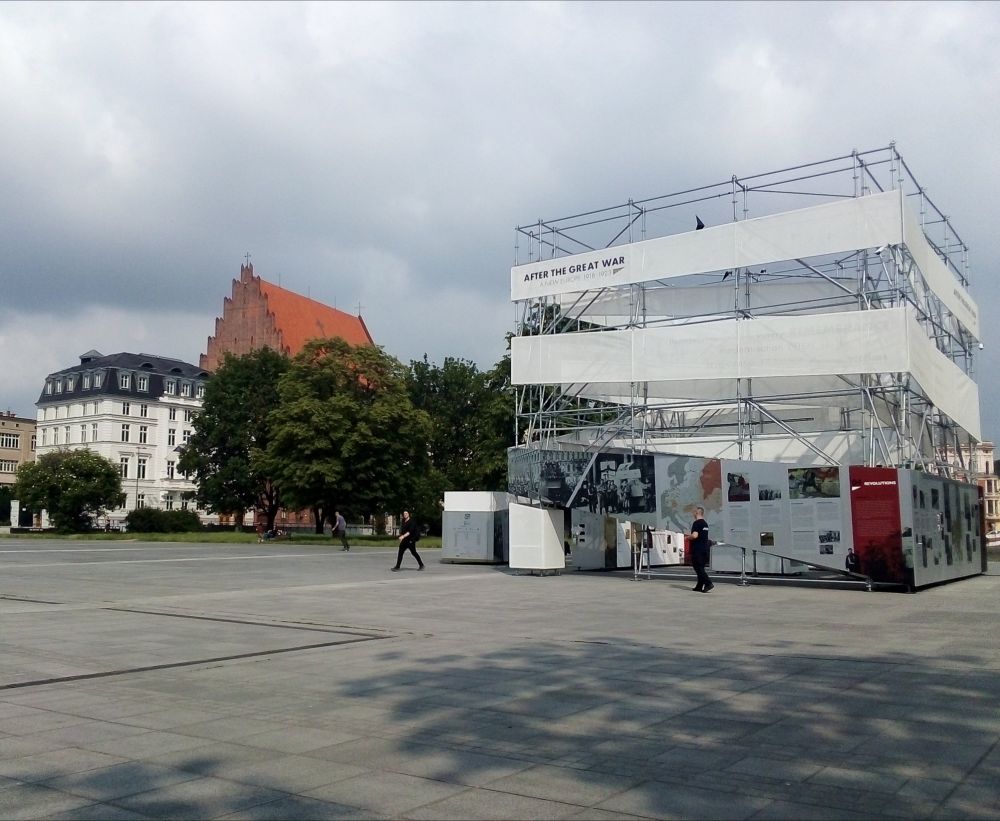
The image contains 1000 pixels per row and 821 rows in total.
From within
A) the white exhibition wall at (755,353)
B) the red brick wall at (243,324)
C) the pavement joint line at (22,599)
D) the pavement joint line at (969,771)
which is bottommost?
the pavement joint line at (969,771)

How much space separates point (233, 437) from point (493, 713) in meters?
61.1

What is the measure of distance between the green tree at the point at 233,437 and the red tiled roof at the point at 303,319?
22.6 meters

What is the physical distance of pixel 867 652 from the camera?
429 inches

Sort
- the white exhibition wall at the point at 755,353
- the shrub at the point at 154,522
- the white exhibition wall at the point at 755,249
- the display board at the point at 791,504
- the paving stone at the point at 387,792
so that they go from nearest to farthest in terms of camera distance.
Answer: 1. the paving stone at the point at 387,792
2. the display board at the point at 791,504
3. the white exhibition wall at the point at 755,353
4. the white exhibition wall at the point at 755,249
5. the shrub at the point at 154,522

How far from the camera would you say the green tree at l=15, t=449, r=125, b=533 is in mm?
64000

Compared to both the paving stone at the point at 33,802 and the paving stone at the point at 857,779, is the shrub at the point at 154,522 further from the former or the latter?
the paving stone at the point at 857,779

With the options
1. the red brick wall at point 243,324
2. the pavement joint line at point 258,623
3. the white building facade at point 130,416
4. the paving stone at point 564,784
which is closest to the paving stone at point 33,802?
the paving stone at point 564,784

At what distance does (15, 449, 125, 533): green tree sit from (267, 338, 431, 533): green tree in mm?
16746

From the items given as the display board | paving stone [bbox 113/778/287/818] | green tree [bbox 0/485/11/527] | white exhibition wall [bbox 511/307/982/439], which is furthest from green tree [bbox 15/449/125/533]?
paving stone [bbox 113/778/287/818]

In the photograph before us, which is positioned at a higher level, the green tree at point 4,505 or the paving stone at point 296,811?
the green tree at point 4,505

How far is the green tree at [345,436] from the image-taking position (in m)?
53.8

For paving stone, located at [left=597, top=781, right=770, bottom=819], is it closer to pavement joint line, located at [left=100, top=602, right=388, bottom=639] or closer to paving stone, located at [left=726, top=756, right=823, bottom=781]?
paving stone, located at [left=726, top=756, right=823, bottom=781]

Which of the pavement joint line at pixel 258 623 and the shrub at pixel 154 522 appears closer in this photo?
the pavement joint line at pixel 258 623

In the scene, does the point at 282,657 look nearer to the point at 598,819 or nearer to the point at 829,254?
the point at 598,819
